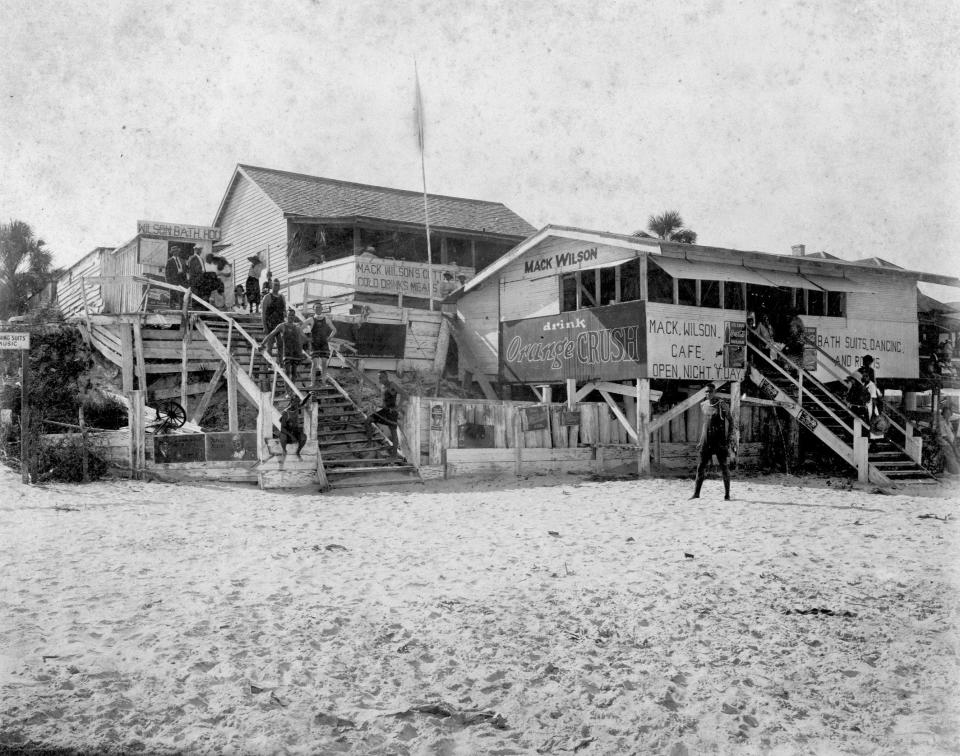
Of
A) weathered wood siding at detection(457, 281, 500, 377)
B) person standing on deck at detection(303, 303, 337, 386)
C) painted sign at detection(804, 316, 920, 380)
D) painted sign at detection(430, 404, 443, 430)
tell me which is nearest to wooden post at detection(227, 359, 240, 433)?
person standing on deck at detection(303, 303, 337, 386)

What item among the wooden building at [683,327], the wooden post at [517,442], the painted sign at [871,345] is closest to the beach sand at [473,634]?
the wooden post at [517,442]

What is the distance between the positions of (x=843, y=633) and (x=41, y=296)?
33156mm

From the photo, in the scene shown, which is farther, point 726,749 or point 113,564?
point 113,564

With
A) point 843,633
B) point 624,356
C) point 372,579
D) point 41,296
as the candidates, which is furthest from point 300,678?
point 41,296

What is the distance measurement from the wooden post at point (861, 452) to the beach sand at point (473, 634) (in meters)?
5.13

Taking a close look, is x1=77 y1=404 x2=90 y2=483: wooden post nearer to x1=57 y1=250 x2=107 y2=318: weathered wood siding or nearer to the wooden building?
x1=57 y1=250 x2=107 y2=318: weathered wood siding

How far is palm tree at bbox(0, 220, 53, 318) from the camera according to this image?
25531 mm

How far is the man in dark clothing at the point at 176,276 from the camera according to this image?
65.9 feet

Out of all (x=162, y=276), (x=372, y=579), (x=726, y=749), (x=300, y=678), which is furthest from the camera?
(x=162, y=276)

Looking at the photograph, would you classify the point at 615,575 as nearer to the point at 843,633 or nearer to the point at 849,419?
the point at 843,633

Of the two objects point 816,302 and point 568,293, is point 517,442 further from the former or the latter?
point 816,302

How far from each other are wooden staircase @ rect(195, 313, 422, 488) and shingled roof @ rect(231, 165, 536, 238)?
834 centimetres

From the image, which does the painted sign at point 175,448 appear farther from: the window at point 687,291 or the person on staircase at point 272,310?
the window at point 687,291

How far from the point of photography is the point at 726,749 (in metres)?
4.72
